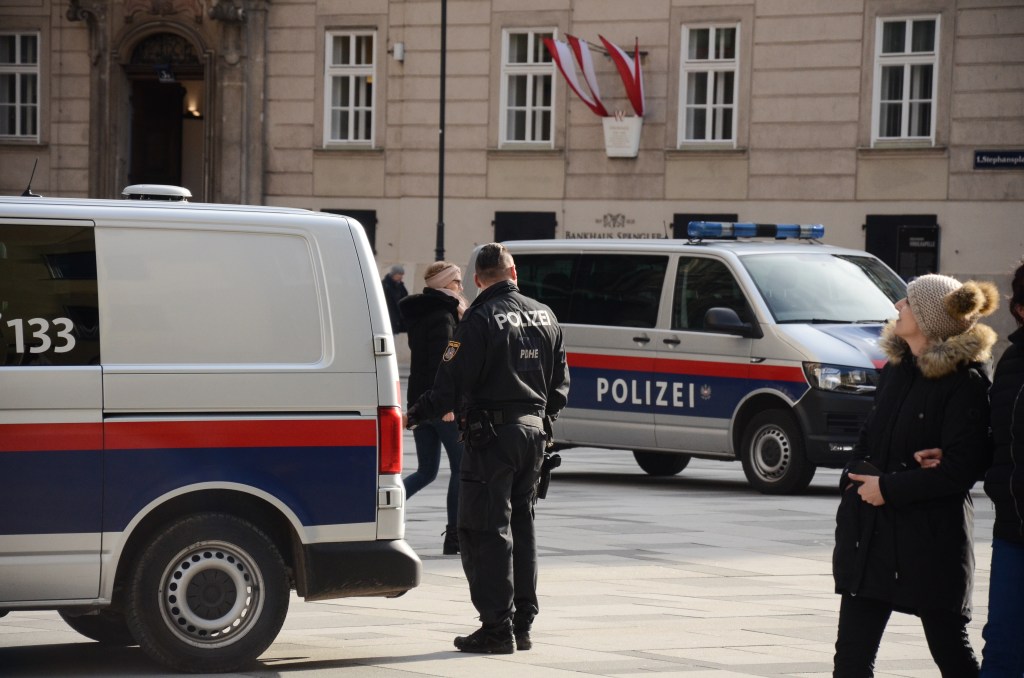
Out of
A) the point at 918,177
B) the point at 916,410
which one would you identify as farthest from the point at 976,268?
the point at 916,410

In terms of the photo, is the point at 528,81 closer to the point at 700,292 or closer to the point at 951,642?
the point at 700,292

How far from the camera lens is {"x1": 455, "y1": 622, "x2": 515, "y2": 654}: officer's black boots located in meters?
7.84

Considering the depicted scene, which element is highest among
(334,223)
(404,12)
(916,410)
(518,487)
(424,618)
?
(404,12)

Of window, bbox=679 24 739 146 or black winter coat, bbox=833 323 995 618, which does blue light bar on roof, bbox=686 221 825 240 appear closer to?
black winter coat, bbox=833 323 995 618

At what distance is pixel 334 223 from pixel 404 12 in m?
26.6

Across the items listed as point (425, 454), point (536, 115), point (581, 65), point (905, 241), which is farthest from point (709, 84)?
point (425, 454)

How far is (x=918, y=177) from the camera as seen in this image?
97.8 ft

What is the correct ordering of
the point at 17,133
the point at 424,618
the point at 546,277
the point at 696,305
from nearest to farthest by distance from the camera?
the point at 424,618, the point at 696,305, the point at 546,277, the point at 17,133

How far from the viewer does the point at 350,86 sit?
3406cm

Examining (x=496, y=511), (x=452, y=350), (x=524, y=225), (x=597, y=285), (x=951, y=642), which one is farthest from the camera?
(x=524, y=225)

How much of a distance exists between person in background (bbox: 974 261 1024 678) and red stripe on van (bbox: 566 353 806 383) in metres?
8.93

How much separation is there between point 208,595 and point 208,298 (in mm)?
1136

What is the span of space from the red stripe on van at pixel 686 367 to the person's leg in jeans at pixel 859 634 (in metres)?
8.75

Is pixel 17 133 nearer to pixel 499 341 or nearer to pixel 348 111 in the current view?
pixel 348 111
